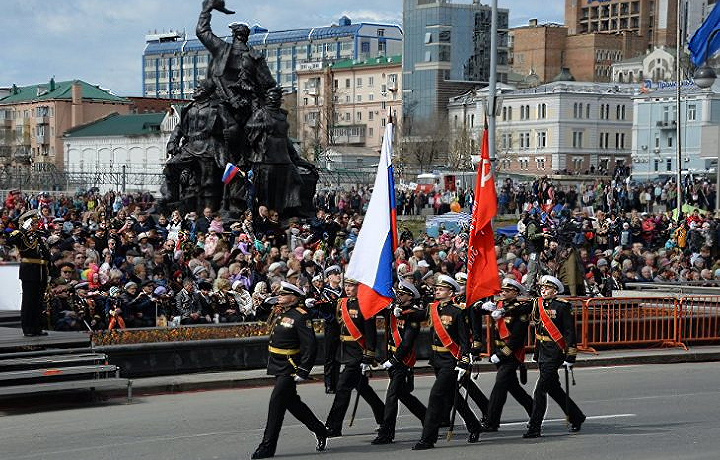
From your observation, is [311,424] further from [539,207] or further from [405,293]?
[539,207]

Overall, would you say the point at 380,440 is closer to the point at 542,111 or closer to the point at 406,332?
the point at 406,332

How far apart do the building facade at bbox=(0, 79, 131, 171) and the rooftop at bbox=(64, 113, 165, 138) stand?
593 inches

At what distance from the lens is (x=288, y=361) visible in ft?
40.9

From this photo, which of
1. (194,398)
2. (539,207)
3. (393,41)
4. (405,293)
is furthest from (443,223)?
(393,41)

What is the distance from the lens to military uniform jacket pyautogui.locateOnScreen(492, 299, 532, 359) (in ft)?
45.3

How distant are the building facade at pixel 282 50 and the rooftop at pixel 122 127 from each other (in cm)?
5611

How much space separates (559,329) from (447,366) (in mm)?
1578

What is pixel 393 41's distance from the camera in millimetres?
160500

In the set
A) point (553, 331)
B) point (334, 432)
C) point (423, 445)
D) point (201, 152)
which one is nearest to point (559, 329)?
point (553, 331)

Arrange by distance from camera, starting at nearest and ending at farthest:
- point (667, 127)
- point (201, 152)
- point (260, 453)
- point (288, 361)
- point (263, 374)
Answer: point (260, 453)
point (288, 361)
point (263, 374)
point (201, 152)
point (667, 127)

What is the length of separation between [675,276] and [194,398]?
14585 mm

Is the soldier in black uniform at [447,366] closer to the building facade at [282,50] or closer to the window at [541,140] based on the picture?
the window at [541,140]

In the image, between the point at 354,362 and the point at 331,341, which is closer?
the point at 354,362

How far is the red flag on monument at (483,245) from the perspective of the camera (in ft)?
45.2
